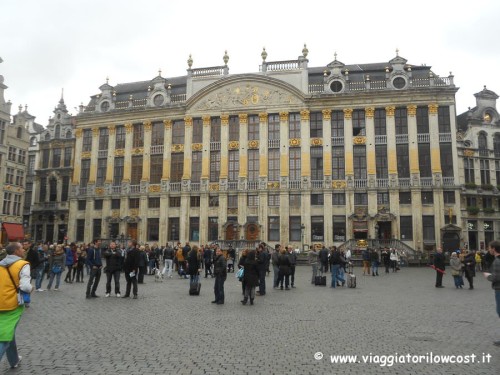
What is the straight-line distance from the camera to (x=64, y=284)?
2080 cm

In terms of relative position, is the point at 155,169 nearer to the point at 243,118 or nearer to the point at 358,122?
the point at 243,118

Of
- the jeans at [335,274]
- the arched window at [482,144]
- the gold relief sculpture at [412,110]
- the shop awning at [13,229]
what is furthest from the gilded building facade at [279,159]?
the jeans at [335,274]

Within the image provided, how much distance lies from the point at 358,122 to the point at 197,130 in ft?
60.1

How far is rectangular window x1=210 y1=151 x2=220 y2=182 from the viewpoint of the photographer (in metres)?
48.4

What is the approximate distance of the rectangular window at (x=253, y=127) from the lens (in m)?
48.3

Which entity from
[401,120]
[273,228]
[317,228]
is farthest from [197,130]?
[401,120]

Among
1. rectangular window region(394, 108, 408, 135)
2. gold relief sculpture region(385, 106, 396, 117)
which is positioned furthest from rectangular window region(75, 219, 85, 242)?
rectangular window region(394, 108, 408, 135)

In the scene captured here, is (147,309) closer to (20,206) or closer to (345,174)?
(345,174)

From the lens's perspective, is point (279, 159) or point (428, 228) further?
point (279, 159)

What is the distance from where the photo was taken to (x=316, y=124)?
47.3 metres

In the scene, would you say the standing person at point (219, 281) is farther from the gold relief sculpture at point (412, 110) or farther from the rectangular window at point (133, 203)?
the rectangular window at point (133, 203)

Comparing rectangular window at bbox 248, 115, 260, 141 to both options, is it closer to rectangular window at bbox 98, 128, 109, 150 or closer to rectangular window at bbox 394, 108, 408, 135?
rectangular window at bbox 394, 108, 408, 135

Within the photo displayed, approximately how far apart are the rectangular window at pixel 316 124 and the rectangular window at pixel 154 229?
2028 cm

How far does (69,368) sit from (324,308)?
840cm
